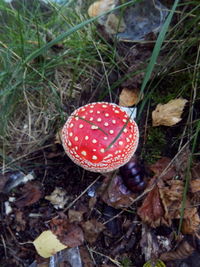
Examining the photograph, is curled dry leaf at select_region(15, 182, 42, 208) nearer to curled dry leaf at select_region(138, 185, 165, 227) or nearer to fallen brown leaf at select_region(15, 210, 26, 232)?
fallen brown leaf at select_region(15, 210, 26, 232)

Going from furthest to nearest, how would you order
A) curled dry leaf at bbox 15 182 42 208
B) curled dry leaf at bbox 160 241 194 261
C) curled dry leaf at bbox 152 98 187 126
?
curled dry leaf at bbox 15 182 42 208 < curled dry leaf at bbox 152 98 187 126 < curled dry leaf at bbox 160 241 194 261

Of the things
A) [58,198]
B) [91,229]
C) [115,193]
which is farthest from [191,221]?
[58,198]

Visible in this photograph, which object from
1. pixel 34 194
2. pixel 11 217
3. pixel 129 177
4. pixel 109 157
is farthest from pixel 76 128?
pixel 11 217

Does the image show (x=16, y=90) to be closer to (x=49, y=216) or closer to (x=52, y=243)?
(x=49, y=216)

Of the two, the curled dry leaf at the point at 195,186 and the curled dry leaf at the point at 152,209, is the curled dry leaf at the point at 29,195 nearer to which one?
the curled dry leaf at the point at 152,209

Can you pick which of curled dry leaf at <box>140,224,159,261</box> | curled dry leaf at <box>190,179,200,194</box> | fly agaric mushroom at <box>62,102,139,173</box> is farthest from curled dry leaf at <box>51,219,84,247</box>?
curled dry leaf at <box>190,179,200,194</box>
